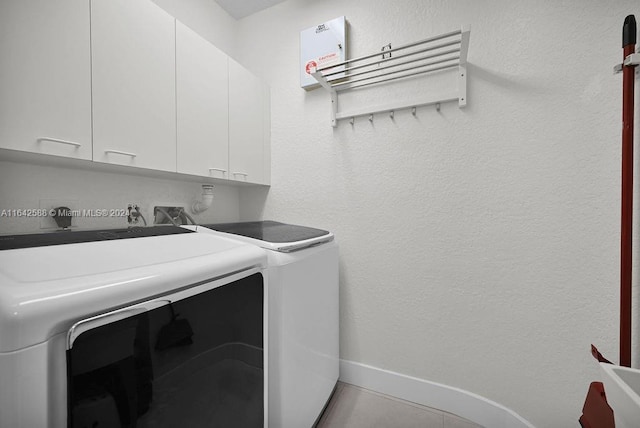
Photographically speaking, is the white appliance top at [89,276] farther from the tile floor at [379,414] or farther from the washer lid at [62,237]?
the tile floor at [379,414]

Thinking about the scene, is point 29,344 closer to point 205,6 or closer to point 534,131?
point 534,131

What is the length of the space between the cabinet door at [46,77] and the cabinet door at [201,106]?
0.39 meters

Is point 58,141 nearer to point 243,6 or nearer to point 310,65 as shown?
point 310,65

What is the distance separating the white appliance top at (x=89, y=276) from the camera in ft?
1.39

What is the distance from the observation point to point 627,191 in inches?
40.0

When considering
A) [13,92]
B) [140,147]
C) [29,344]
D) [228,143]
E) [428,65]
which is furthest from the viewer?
[228,143]

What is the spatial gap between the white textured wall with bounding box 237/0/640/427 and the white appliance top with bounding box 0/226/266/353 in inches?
39.5

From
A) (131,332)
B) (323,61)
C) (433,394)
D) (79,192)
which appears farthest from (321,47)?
(433,394)

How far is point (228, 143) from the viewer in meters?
1.61

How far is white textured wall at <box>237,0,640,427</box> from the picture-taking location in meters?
1.19

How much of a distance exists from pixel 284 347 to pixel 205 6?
7.45 ft

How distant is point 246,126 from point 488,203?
155 centimetres

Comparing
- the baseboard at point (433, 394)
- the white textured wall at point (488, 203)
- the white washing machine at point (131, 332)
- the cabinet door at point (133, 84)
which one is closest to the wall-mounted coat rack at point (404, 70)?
the white textured wall at point (488, 203)

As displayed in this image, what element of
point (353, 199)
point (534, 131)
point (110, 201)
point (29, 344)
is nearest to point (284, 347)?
point (29, 344)
